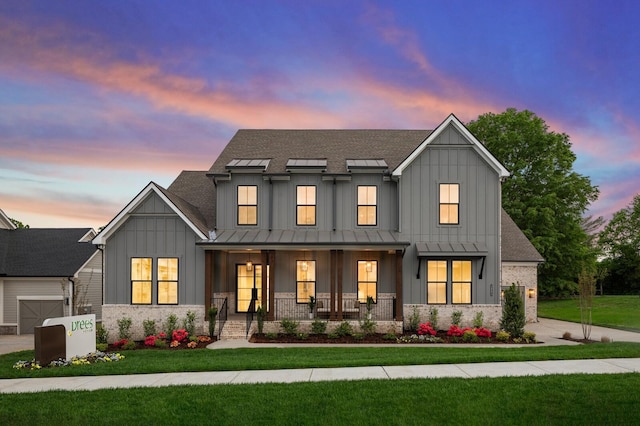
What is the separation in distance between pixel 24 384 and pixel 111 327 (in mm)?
8761

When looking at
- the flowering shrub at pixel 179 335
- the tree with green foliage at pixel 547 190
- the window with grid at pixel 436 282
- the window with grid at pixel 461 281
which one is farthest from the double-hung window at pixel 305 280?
the tree with green foliage at pixel 547 190

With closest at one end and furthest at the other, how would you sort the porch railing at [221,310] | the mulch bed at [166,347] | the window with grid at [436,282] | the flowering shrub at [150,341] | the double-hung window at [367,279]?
the mulch bed at [166,347] < the flowering shrub at [150,341] < the porch railing at [221,310] < the window with grid at [436,282] < the double-hung window at [367,279]

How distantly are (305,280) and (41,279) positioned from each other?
47.6 ft

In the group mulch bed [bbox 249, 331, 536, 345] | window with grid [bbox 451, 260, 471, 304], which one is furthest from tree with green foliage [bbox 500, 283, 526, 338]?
window with grid [bbox 451, 260, 471, 304]

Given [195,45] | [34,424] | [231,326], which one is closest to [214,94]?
[195,45]

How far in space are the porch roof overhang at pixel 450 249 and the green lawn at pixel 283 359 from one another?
520 cm

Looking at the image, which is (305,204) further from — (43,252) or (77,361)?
(43,252)

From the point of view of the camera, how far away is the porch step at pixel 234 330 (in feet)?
62.7

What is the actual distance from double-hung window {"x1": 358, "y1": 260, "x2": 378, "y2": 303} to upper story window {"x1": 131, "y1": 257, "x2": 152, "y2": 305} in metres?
8.80

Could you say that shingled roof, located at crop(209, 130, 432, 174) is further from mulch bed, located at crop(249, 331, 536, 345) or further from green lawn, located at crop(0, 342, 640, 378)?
green lawn, located at crop(0, 342, 640, 378)

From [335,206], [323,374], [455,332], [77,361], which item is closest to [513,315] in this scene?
[455,332]

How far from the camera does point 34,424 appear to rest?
834 cm

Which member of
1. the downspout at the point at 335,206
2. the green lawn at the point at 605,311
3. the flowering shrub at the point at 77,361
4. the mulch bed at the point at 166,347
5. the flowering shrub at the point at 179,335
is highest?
the downspout at the point at 335,206

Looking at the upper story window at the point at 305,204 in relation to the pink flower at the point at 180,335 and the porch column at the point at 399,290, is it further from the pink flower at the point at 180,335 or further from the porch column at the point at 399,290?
the pink flower at the point at 180,335
